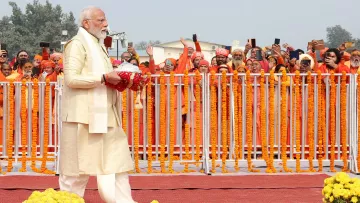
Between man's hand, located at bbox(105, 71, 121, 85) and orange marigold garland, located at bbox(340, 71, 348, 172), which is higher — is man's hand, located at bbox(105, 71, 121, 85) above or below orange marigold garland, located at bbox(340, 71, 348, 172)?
above

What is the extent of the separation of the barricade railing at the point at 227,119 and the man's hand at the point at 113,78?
17.1ft

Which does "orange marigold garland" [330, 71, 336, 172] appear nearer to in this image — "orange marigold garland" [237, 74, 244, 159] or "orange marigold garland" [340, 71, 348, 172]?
"orange marigold garland" [340, 71, 348, 172]

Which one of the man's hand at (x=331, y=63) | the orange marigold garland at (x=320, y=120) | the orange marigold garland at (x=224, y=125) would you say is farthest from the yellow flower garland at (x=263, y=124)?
the man's hand at (x=331, y=63)

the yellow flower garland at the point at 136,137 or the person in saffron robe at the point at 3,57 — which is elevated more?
the person in saffron robe at the point at 3,57

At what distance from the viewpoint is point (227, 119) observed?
13.0m

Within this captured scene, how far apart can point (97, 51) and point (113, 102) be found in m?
0.49

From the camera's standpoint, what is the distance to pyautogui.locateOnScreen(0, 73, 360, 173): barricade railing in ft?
41.8

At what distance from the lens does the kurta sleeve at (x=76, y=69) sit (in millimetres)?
7438

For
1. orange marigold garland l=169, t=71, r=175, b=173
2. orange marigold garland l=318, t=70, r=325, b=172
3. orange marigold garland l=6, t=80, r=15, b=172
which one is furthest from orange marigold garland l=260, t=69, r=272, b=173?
orange marigold garland l=6, t=80, r=15, b=172

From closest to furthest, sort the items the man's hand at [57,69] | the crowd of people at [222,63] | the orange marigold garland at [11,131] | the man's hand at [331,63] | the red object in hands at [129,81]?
the red object in hands at [129,81]
the orange marigold garland at [11,131]
the man's hand at [331,63]
the crowd of people at [222,63]
the man's hand at [57,69]

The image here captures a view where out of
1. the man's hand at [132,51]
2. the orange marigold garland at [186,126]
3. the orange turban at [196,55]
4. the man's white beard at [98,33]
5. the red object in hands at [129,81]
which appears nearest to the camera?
the red object in hands at [129,81]

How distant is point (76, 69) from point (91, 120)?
47 centimetres

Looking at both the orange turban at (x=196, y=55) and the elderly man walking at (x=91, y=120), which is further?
the orange turban at (x=196, y=55)

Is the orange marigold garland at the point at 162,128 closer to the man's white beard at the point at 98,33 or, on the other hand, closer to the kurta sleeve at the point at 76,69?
the man's white beard at the point at 98,33
